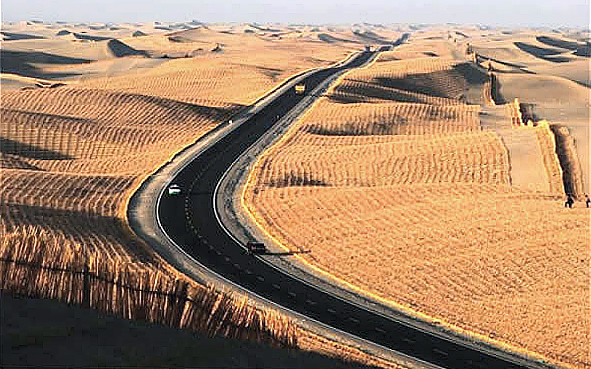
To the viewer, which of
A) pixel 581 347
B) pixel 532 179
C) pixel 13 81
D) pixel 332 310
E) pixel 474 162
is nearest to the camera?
pixel 581 347

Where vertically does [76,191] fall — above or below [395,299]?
above

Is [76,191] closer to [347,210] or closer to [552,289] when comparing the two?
[347,210]

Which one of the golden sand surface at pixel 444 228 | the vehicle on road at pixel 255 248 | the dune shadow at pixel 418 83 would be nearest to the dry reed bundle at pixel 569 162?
the golden sand surface at pixel 444 228

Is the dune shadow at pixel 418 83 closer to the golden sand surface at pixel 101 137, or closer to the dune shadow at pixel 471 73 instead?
the dune shadow at pixel 471 73

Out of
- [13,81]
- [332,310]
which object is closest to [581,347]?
[332,310]

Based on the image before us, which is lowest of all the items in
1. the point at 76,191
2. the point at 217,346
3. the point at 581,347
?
the point at 581,347

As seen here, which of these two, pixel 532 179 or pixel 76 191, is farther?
pixel 532 179

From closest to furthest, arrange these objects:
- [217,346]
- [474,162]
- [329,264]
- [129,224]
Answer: [217,346]
[329,264]
[129,224]
[474,162]
